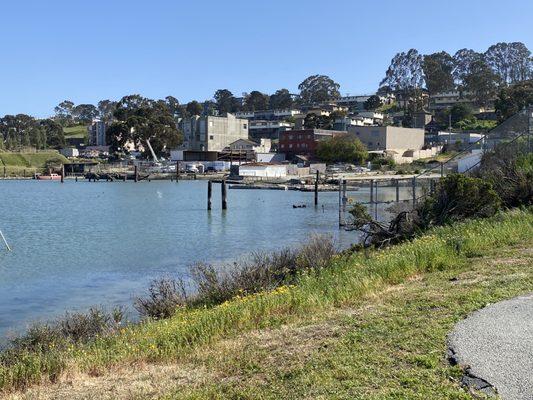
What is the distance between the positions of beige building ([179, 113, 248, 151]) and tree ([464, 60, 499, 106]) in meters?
68.0

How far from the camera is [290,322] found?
8938 millimetres

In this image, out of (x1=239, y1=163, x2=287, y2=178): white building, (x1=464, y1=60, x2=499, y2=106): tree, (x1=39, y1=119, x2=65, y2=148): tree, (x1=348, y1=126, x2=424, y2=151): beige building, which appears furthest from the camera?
(x1=39, y1=119, x2=65, y2=148): tree

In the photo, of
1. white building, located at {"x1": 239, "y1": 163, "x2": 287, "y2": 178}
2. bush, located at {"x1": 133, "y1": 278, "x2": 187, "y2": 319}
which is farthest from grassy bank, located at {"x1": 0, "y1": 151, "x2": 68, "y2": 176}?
bush, located at {"x1": 133, "y1": 278, "x2": 187, "y2": 319}

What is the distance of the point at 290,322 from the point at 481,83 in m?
180

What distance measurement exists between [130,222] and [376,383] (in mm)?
41739

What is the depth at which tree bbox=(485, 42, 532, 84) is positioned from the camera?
181625 millimetres

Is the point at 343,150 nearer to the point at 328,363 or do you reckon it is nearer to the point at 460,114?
the point at 460,114

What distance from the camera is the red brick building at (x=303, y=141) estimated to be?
13800 cm

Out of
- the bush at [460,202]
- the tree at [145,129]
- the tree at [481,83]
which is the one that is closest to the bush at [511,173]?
the bush at [460,202]

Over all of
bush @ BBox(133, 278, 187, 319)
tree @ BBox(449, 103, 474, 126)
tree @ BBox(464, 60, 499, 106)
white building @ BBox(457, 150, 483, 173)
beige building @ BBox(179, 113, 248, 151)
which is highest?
tree @ BBox(464, 60, 499, 106)

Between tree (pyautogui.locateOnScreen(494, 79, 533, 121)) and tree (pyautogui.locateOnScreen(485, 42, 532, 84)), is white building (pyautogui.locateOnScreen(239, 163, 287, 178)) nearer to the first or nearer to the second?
tree (pyautogui.locateOnScreen(494, 79, 533, 121))

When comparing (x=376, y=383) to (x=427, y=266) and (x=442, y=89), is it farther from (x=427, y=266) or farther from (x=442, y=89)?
(x=442, y=89)

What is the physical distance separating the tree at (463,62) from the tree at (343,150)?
243ft

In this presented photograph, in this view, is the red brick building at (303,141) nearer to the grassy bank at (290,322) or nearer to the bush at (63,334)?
the grassy bank at (290,322)
